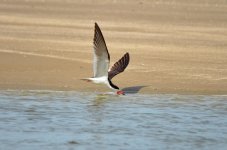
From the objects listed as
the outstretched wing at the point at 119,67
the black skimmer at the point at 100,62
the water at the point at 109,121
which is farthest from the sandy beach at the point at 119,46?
the water at the point at 109,121

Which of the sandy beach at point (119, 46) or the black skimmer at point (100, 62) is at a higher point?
the black skimmer at point (100, 62)

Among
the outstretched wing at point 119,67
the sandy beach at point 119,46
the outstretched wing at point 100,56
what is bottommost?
the sandy beach at point 119,46

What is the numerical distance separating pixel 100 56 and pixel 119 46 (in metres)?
4.45

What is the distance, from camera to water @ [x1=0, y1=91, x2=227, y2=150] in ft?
28.2

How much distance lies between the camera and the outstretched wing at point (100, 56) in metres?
11.3

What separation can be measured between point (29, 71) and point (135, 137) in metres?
4.25

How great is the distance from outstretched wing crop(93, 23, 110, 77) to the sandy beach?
2.01 ft

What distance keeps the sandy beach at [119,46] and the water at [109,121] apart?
2.55 ft

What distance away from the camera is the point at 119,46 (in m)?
15.8

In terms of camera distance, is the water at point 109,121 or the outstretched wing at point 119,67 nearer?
the water at point 109,121

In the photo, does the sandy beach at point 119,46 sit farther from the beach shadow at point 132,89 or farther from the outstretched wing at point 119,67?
the outstretched wing at point 119,67

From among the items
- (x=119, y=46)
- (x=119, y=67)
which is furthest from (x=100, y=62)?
(x=119, y=46)

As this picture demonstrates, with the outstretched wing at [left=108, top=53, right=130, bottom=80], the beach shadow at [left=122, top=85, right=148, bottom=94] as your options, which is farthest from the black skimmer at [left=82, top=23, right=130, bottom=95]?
the beach shadow at [left=122, top=85, right=148, bottom=94]

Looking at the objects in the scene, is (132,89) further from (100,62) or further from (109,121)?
(109,121)
